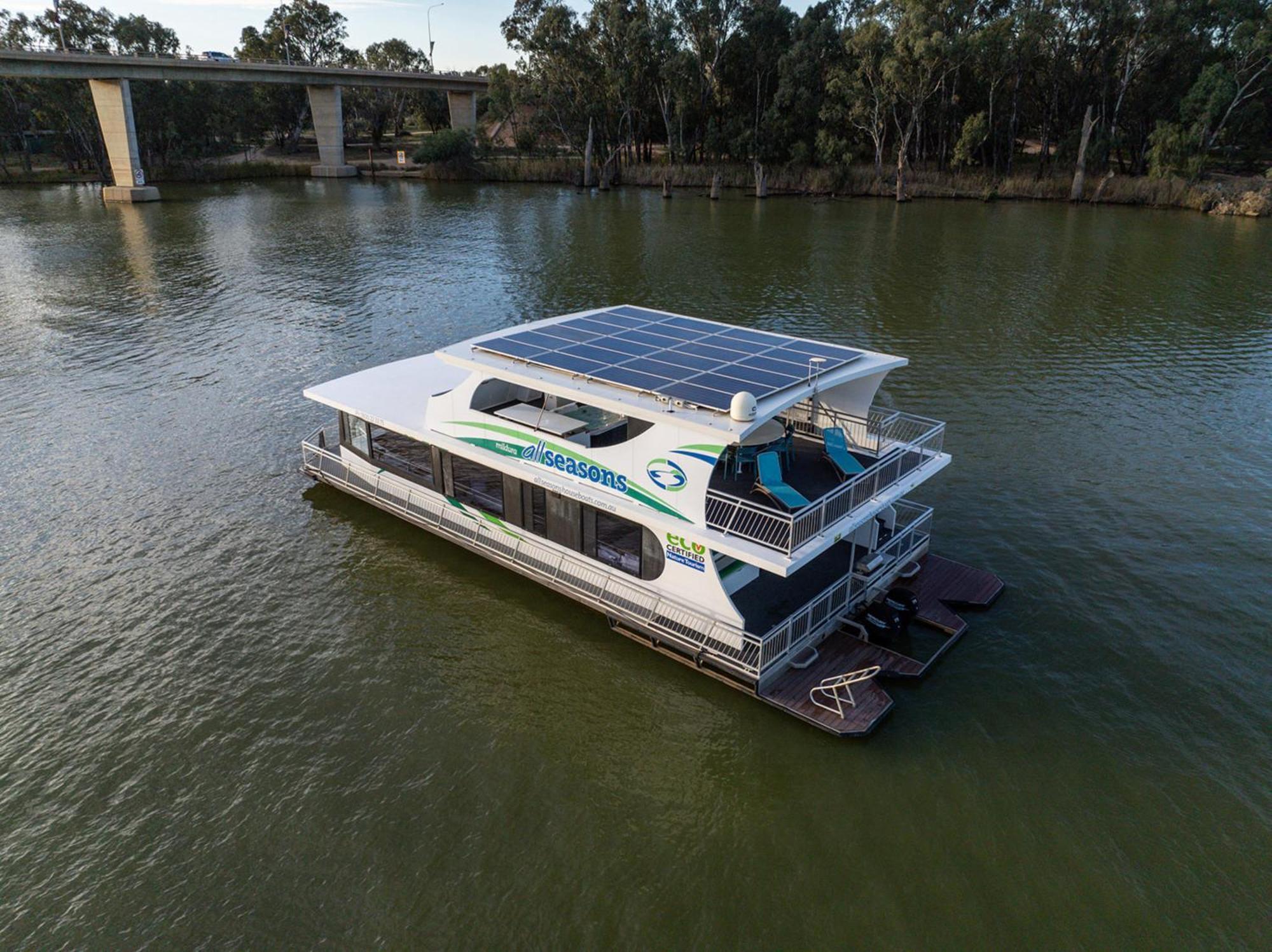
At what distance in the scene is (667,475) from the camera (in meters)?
15.3

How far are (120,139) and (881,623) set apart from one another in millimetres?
91384

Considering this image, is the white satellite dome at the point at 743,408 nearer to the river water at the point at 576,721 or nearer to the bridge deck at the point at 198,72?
the river water at the point at 576,721

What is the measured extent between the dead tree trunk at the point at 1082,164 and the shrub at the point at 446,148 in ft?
215

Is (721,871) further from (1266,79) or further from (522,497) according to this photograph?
(1266,79)

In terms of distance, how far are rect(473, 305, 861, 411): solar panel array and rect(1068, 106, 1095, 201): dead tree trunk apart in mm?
66853

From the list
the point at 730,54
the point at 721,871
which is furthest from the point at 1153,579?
the point at 730,54

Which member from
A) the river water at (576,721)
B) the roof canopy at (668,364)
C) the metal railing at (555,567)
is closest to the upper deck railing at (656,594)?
the metal railing at (555,567)

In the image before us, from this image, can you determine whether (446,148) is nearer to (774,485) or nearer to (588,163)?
(588,163)

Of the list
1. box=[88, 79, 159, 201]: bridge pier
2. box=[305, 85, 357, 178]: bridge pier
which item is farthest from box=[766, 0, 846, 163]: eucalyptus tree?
box=[88, 79, 159, 201]: bridge pier

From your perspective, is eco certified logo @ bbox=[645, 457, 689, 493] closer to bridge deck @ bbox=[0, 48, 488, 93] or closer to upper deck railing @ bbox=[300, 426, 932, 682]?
upper deck railing @ bbox=[300, 426, 932, 682]

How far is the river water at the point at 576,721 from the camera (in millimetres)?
11531

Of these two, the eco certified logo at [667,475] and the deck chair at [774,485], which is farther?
the eco certified logo at [667,475]

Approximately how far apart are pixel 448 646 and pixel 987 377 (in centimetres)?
2438

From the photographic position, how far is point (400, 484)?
20688 millimetres
